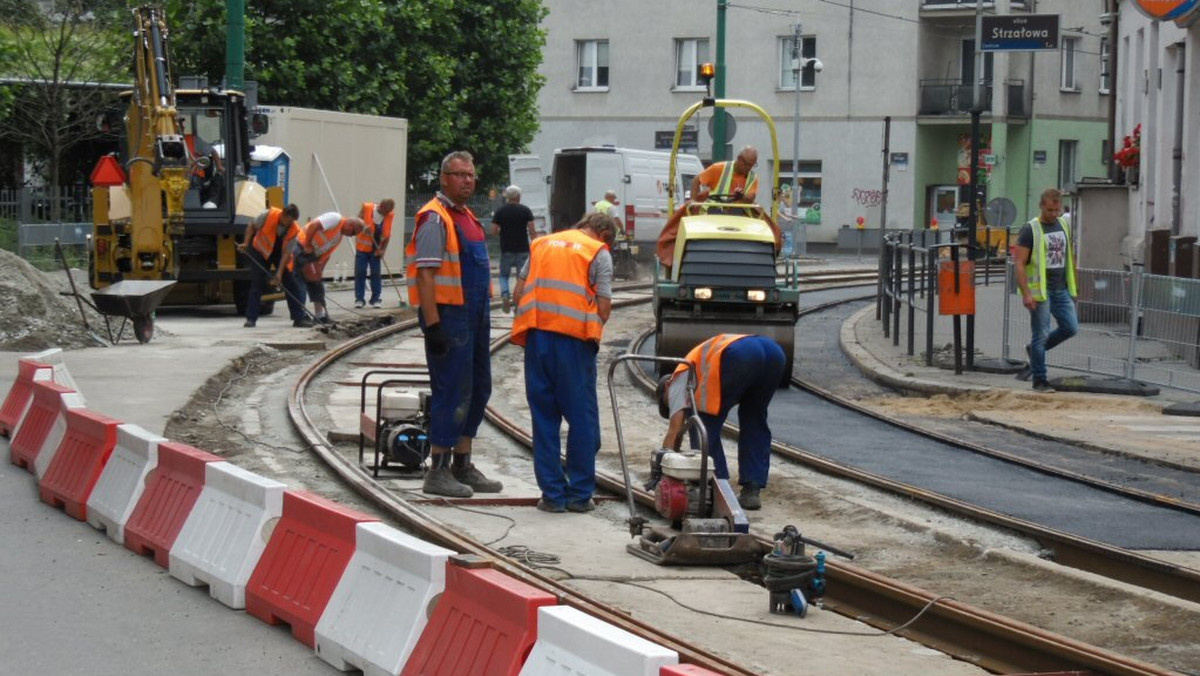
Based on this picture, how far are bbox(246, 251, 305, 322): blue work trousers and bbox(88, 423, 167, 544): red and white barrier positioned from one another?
12.0m

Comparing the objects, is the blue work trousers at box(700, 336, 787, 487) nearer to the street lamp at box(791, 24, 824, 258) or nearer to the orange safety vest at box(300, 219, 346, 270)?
the orange safety vest at box(300, 219, 346, 270)

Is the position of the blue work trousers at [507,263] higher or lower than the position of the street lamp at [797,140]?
lower

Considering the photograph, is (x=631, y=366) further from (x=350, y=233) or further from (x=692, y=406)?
(x=692, y=406)

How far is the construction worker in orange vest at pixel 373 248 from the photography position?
963 inches

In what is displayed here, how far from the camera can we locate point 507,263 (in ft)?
82.5

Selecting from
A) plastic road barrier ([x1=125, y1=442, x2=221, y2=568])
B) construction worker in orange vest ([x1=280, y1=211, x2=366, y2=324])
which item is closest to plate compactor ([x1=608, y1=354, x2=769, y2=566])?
plastic road barrier ([x1=125, y1=442, x2=221, y2=568])

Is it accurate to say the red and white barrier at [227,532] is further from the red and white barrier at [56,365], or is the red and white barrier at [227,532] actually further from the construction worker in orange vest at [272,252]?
the construction worker in orange vest at [272,252]

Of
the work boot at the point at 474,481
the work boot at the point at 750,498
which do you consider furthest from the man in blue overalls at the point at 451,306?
the work boot at the point at 750,498

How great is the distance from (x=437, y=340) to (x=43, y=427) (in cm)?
310

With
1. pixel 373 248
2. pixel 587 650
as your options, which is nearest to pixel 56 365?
pixel 587 650

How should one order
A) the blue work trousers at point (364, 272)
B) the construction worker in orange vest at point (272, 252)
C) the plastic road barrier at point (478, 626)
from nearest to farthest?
the plastic road barrier at point (478, 626) → the construction worker in orange vest at point (272, 252) → the blue work trousers at point (364, 272)

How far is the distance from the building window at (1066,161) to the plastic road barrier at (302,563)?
4682 cm

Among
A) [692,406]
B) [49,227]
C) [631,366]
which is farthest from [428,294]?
[49,227]

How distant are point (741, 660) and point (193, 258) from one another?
18321mm
